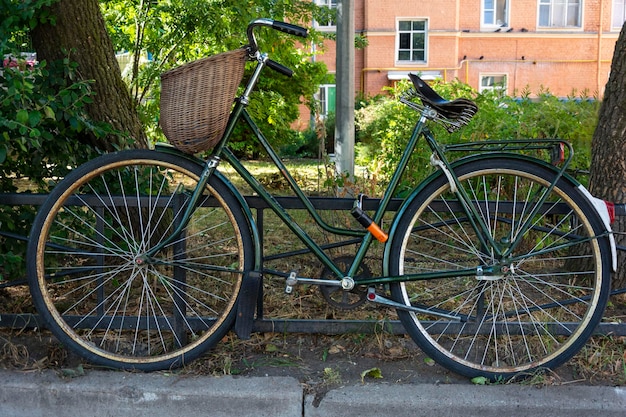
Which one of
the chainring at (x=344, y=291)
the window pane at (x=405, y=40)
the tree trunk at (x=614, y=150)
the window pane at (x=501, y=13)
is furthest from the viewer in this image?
the window pane at (x=501, y=13)

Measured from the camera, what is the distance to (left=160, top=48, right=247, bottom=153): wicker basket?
2.99 meters

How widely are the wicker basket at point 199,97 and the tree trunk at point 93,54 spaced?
48.1 inches

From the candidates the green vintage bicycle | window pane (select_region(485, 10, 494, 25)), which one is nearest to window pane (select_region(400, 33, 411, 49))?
window pane (select_region(485, 10, 494, 25))

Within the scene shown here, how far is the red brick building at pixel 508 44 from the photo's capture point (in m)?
23.7

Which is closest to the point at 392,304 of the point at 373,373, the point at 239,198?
the point at 373,373

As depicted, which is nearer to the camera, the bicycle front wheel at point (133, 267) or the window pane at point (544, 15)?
the bicycle front wheel at point (133, 267)

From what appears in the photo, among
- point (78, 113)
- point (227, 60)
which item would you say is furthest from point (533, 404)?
point (78, 113)

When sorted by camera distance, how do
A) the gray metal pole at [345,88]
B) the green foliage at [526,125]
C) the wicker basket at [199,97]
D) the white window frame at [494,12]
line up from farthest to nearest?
the white window frame at [494,12] < the gray metal pole at [345,88] < the green foliage at [526,125] < the wicker basket at [199,97]

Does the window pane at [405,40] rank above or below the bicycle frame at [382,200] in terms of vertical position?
above

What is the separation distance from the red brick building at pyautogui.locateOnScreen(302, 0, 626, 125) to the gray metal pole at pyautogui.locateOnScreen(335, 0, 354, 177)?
1671cm

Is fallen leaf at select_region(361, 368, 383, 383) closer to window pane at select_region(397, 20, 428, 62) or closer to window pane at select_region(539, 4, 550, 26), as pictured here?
window pane at select_region(397, 20, 428, 62)

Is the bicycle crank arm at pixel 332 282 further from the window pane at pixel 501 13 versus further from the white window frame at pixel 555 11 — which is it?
the white window frame at pixel 555 11

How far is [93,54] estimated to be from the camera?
4184 mm

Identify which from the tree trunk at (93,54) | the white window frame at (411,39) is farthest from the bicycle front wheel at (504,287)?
the white window frame at (411,39)
